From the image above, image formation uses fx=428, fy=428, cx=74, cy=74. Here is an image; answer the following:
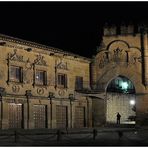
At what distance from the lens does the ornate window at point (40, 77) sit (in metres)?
38.4

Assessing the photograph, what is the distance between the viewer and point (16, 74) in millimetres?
36062

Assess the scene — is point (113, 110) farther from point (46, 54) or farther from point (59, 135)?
point (59, 135)

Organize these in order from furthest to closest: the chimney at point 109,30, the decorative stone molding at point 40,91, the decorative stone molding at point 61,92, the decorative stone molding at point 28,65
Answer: the chimney at point 109,30
the decorative stone molding at point 61,92
the decorative stone molding at point 40,91
the decorative stone molding at point 28,65

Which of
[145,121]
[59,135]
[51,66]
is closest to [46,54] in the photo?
[51,66]

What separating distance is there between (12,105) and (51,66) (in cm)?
641

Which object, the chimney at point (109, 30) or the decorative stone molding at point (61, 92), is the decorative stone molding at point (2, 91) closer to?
the decorative stone molding at point (61, 92)

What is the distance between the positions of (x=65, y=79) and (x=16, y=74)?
278 inches

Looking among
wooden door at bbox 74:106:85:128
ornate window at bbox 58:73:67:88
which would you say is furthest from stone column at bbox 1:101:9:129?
wooden door at bbox 74:106:85:128

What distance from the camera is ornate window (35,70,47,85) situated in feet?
126

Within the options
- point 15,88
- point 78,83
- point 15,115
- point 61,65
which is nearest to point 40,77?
point 61,65

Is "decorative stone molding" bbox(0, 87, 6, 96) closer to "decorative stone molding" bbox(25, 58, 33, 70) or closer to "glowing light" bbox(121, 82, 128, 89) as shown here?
"decorative stone molding" bbox(25, 58, 33, 70)

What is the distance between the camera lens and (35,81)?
38.0 m

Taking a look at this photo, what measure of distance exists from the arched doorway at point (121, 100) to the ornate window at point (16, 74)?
19.9m

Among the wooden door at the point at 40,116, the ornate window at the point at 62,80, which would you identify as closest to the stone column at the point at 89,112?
the ornate window at the point at 62,80
